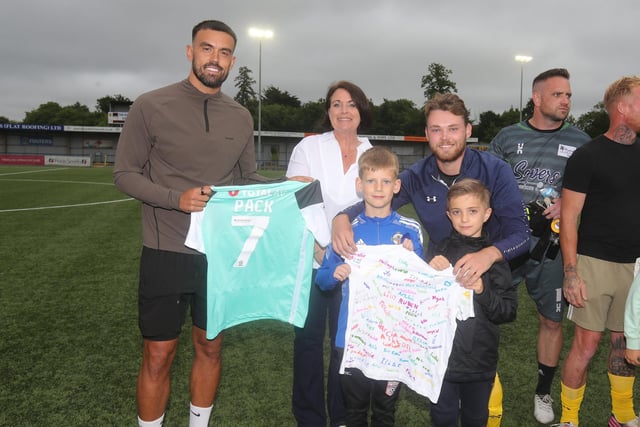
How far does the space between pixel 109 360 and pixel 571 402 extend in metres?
3.91

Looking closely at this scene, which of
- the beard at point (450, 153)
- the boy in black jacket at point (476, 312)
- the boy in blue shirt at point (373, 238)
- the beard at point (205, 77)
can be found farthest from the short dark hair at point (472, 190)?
the beard at point (205, 77)

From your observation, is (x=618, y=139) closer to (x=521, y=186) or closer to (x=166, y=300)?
(x=521, y=186)

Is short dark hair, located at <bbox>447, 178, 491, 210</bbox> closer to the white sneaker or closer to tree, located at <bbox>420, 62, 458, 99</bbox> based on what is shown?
the white sneaker

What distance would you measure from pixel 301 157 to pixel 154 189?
3.60ft

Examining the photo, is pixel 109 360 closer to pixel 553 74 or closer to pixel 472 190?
A: pixel 472 190

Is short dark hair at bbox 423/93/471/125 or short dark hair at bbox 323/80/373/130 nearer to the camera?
short dark hair at bbox 423/93/471/125

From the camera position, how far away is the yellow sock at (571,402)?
337 cm

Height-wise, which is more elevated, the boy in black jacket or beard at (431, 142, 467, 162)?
beard at (431, 142, 467, 162)

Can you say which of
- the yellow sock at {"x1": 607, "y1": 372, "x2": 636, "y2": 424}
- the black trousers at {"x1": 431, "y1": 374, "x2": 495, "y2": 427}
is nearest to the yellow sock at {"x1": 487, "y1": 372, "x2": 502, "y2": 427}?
the black trousers at {"x1": 431, "y1": 374, "x2": 495, "y2": 427}

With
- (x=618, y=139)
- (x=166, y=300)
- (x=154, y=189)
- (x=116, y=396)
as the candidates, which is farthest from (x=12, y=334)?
(x=618, y=139)

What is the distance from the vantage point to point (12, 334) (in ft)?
16.4

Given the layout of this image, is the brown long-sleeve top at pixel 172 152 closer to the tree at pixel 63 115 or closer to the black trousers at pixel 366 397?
the black trousers at pixel 366 397

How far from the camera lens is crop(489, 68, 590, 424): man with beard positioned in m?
3.65

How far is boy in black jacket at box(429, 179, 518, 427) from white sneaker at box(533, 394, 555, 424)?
1.18m
